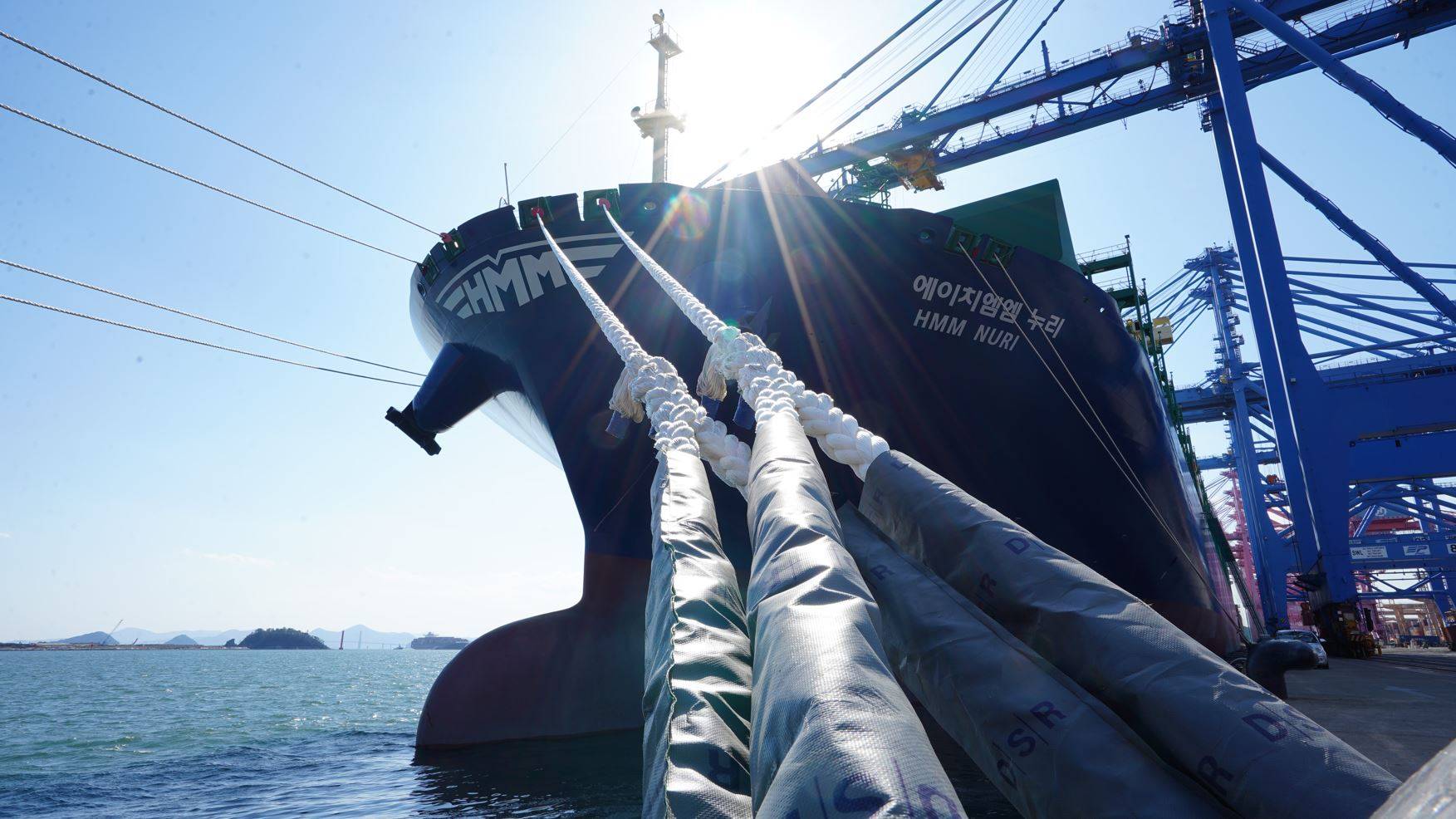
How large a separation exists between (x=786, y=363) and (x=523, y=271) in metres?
3.39

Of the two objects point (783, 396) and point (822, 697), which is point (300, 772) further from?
point (822, 697)

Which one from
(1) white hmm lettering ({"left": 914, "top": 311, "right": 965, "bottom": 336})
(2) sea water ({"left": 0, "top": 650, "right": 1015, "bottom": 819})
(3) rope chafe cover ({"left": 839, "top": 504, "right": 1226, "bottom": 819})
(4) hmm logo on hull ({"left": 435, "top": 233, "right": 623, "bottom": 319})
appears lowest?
(2) sea water ({"left": 0, "top": 650, "right": 1015, "bottom": 819})

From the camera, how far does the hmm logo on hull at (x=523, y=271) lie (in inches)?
336

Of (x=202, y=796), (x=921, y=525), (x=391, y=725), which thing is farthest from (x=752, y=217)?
(x=391, y=725)

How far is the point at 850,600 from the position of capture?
5.65 feet

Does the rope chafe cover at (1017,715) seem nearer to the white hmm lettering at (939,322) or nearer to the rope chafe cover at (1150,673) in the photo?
the rope chafe cover at (1150,673)

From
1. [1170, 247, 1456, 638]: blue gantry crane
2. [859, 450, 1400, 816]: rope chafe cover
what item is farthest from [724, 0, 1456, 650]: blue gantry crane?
[859, 450, 1400, 816]: rope chafe cover

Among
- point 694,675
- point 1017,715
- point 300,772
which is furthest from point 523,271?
point 1017,715

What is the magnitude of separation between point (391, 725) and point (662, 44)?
1479cm

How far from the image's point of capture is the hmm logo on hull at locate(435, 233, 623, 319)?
8531 millimetres

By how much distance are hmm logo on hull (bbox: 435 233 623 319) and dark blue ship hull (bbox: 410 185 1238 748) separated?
0.07ft

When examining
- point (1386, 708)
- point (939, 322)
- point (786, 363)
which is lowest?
point (1386, 708)

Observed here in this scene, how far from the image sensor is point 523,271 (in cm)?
880

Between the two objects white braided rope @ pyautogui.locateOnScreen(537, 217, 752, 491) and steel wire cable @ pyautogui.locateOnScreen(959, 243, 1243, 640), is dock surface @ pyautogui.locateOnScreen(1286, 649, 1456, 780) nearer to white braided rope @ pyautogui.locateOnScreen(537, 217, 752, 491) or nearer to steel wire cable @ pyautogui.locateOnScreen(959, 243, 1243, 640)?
steel wire cable @ pyautogui.locateOnScreen(959, 243, 1243, 640)
